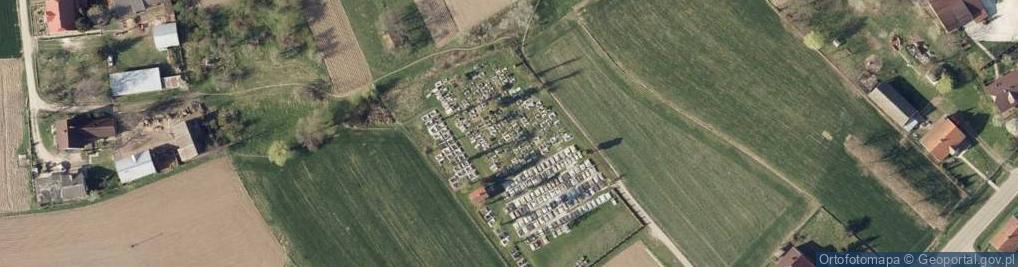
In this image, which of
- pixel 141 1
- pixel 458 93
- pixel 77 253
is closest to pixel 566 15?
pixel 458 93

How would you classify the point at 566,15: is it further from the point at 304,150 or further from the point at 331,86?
the point at 304,150

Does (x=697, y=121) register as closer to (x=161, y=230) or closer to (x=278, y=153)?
(x=278, y=153)

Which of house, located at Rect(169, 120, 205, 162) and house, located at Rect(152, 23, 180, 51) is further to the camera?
house, located at Rect(152, 23, 180, 51)

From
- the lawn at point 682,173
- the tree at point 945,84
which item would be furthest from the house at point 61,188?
the tree at point 945,84

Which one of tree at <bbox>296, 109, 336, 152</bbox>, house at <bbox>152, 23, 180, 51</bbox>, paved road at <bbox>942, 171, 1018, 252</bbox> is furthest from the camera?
house at <bbox>152, 23, 180, 51</bbox>

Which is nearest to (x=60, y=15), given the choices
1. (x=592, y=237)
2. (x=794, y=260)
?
(x=592, y=237)

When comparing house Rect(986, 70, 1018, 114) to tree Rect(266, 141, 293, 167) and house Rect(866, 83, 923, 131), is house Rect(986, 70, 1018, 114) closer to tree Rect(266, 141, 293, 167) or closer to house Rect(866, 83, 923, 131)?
house Rect(866, 83, 923, 131)

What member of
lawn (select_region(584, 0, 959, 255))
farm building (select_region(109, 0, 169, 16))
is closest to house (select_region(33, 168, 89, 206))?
farm building (select_region(109, 0, 169, 16))
